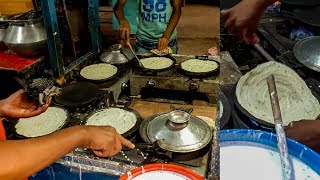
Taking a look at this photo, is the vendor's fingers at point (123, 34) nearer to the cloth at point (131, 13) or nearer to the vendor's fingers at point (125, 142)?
the cloth at point (131, 13)

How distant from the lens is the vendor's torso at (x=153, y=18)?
378cm

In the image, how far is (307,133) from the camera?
183cm

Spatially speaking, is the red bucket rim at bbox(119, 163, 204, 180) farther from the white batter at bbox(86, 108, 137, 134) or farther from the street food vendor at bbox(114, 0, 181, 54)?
the street food vendor at bbox(114, 0, 181, 54)

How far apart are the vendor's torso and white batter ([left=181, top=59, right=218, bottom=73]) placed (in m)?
0.81

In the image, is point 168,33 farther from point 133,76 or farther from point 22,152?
point 22,152

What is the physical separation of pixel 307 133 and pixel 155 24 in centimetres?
253

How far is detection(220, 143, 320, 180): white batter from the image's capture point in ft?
5.51

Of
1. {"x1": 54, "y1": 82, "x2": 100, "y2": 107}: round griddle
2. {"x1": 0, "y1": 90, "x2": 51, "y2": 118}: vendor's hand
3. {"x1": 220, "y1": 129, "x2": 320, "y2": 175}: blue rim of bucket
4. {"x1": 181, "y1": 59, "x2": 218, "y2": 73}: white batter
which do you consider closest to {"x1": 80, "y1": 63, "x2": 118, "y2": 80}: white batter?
{"x1": 54, "y1": 82, "x2": 100, "y2": 107}: round griddle

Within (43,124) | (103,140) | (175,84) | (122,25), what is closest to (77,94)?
(43,124)

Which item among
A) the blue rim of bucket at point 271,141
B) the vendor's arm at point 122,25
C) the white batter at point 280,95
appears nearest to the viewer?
the blue rim of bucket at point 271,141

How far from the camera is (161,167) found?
142 centimetres

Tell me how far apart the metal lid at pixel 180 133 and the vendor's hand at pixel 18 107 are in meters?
0.80

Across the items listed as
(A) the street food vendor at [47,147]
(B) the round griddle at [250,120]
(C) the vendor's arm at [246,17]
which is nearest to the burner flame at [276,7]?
(B) the round griddle at [250,120]

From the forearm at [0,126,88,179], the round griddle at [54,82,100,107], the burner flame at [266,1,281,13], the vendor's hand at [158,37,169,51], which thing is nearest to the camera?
the forearm at [0,126,88,179]
